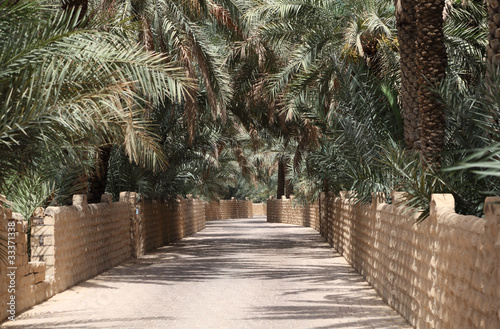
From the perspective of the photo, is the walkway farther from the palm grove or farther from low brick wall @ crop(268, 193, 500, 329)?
the palm grove

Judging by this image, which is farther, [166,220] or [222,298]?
[166,220]

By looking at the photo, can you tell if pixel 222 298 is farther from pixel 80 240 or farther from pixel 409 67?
pixel 409 67

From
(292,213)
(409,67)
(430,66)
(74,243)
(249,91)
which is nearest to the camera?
(430,66)

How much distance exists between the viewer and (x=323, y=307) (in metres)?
9.83

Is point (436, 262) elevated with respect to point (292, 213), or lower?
elevated

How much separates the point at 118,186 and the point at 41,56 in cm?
1140

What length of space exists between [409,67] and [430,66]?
3.04 ft

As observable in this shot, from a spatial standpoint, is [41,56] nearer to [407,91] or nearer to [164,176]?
[407,91]

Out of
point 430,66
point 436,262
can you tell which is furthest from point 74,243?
point 436,262

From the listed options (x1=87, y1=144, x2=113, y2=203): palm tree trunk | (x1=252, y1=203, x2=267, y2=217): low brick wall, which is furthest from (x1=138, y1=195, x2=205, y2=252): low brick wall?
(x1=252, y1=203, x2=267, y2=217): low brick wall

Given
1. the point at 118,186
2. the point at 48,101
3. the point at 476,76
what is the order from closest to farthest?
the point at 48,101 → the point at 476,76 → the point at 118,186

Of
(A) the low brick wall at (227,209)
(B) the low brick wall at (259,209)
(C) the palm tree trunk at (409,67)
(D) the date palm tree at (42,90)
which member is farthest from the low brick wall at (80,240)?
(B) the low brick wall at (259,209)

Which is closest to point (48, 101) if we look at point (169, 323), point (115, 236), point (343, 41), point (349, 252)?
point (169, 323)

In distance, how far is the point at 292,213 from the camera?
41.7m
